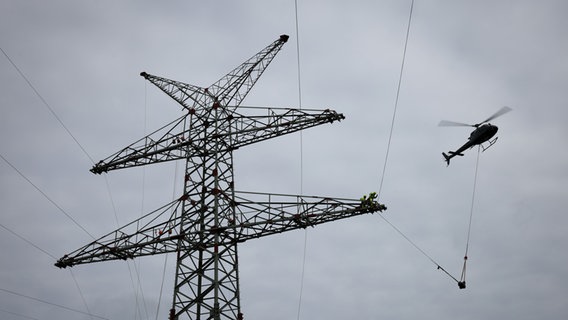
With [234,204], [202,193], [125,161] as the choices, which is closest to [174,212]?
[202,193]

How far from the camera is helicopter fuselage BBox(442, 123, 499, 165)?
3014cm

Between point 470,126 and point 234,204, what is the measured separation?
690 inches

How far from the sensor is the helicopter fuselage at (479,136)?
30141mm

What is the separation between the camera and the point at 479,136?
3083 centimetres

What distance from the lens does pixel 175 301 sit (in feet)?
75.8

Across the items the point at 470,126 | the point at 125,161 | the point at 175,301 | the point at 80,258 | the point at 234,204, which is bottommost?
the point at 175,301

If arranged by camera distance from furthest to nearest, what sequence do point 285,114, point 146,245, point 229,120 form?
1. point 229,120
2. point 285,114
3. point 146,245

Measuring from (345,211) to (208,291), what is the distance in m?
8.05

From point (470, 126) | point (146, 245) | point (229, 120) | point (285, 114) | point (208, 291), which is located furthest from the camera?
point (470, 126)

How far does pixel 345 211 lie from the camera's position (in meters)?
23.1

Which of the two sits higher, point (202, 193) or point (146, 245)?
point (202, 193)

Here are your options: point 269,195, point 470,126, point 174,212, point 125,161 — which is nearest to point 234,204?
point 269,195

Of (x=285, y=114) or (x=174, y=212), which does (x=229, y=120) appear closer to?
(x=285, y=114)

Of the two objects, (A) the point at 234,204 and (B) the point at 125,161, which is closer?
(A) the point at 234,204
